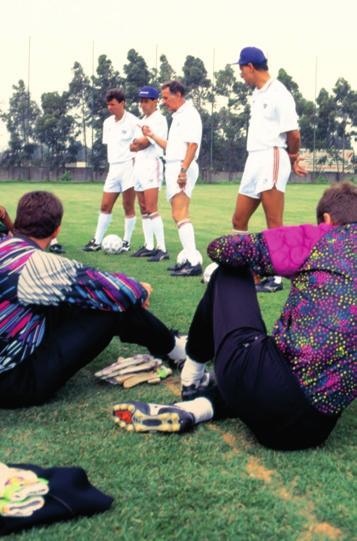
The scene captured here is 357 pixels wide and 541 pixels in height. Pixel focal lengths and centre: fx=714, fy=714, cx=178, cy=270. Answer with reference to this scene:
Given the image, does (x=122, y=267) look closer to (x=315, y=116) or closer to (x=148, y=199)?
(x=148, y=199)

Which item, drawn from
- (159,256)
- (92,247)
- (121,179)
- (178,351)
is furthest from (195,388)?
(121,179)

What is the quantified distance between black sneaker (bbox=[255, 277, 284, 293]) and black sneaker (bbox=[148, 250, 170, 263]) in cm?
243

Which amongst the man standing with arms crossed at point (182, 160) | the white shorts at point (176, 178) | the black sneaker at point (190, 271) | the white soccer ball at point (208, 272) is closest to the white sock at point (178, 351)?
the white soccer ball at point (208, 272)

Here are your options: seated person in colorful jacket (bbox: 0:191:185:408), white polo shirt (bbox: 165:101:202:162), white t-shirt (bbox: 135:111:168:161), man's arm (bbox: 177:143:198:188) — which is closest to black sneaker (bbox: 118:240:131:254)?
white t-shirt (bbox: 135:111:168:161)

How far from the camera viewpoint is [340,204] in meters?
3.11

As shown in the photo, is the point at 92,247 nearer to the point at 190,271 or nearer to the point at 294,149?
the point at 190,271

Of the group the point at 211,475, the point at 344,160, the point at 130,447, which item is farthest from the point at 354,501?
the point at 344,160

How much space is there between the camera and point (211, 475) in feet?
9.32

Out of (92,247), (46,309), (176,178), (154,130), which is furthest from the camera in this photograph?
(92,247)

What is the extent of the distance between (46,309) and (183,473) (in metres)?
1.14

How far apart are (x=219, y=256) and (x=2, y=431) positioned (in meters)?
1.30

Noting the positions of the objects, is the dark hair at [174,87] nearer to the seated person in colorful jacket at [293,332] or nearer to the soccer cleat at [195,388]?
the soccer cleat at [195,388]

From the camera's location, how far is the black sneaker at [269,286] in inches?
283

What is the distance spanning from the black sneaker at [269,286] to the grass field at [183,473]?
319cm
